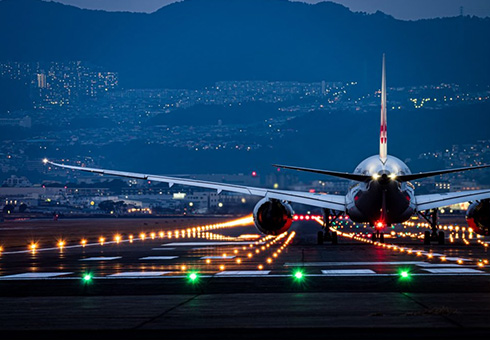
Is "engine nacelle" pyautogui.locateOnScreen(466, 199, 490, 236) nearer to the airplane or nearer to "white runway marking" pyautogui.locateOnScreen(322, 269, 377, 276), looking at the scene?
the airplane

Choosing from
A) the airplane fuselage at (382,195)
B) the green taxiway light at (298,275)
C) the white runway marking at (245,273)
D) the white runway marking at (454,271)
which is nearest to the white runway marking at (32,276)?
the white runway marking at (245,273)

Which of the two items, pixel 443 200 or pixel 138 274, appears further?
pixel 443 200

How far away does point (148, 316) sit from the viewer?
51.9 feet

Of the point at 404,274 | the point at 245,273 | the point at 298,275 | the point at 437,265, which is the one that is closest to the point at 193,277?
the point at 245,273

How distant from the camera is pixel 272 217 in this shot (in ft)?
152

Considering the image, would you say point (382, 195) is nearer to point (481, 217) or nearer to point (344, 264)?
point (481, 217)

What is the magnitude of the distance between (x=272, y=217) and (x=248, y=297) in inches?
1087

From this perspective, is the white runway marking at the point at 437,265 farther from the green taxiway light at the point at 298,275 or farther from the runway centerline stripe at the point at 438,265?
the green taxiway light at the point at 298,275

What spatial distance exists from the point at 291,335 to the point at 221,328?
122 cm

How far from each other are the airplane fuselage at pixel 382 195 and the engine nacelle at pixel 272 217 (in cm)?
303

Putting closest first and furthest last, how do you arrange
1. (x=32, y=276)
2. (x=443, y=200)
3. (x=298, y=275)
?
(x=298, y=275) → (x=32, y=276) → (x=443, y=200)

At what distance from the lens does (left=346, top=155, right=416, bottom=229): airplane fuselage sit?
4272 centimetres

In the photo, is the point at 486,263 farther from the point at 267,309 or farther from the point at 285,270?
the point at 267,309

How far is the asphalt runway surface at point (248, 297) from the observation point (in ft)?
46.7
